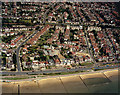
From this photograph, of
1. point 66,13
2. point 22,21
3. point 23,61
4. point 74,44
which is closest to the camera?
point 23,61

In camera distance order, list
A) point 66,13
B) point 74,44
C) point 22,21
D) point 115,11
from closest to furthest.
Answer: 1. point 74,44
2. point 22,21
3. point 66,13
4. point 115,11

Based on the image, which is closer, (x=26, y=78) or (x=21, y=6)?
(x=26, y=78)

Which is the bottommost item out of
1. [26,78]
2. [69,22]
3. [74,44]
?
[26,78]

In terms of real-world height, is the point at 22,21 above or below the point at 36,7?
below

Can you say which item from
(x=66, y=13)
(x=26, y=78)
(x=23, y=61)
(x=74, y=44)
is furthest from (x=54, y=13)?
(x=26, y=78)

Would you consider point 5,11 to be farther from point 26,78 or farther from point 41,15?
point 26,78

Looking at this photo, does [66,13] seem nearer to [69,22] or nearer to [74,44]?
[69,22]
